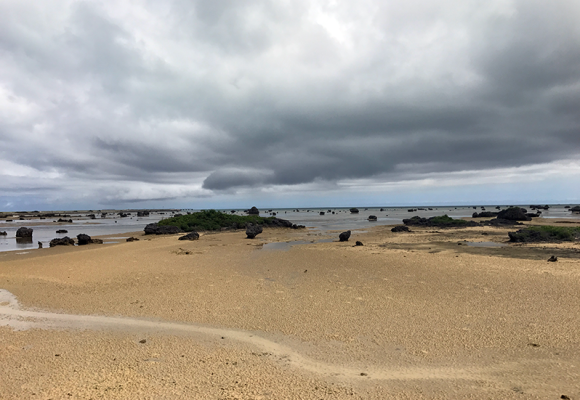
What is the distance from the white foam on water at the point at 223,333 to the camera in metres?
5.04

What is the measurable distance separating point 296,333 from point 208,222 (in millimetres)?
37308

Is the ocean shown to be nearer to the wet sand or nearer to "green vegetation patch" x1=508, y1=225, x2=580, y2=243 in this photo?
"green vegetation patch" x1=508, y1=225, x2=580, y2=243

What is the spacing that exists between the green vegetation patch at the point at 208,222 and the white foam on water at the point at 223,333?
3065 cm

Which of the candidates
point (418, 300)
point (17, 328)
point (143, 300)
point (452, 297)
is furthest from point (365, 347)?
point (17, 328)

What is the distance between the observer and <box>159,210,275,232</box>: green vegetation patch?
40463 mm

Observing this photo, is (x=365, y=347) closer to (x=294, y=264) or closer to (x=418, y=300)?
(x=418, y=300)

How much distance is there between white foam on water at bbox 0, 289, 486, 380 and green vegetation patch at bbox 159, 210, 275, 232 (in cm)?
3065

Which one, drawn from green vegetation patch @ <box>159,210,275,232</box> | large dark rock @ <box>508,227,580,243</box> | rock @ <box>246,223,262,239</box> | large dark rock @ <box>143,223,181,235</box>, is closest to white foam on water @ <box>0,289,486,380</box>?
rock @ <box>246,223,262,239</box>

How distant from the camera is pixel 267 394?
4.48 metres

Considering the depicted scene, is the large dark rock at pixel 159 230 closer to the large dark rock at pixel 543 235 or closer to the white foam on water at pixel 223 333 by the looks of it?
the white foam on water at pixel 223 333

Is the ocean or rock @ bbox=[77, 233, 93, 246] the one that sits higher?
rock @ bbox=[77, 233, 93, 246]

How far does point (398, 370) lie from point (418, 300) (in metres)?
4.08

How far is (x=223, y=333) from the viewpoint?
6871 mm

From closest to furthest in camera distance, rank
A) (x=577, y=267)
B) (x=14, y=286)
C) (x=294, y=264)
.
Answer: (x=14, y=286) → (x=577, y=267) → (x=294, y=264)
